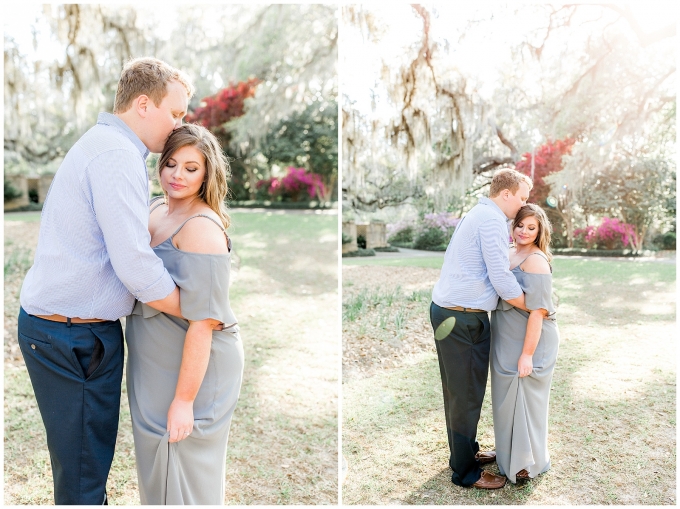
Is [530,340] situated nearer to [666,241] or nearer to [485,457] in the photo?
[485,457]

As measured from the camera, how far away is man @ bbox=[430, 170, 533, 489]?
2.63m

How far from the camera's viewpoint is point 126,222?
5.26 feet

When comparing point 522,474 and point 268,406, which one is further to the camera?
point 268,406

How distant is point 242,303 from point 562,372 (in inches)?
146

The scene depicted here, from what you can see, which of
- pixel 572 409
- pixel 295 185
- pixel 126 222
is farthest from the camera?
pixel 295 185

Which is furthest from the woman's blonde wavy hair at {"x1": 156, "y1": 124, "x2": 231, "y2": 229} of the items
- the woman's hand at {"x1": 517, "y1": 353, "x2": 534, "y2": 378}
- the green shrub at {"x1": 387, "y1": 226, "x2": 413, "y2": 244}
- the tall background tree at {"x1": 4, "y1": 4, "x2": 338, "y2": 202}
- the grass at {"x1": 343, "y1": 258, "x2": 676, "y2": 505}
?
the tall background tree at {"x1": 4, "y1": 4, "x2": 338, "y2": 202}

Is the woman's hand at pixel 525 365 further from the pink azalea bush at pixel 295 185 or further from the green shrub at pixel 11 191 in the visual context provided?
the green shrub at pixel 11 191

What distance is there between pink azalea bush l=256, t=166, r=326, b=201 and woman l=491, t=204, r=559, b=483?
38.5 ft

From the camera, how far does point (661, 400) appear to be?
4.07m

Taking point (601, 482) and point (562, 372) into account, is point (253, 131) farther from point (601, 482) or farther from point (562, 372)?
point (601, 482)

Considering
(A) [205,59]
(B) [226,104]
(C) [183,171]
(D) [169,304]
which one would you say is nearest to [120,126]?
(C) [183,171]

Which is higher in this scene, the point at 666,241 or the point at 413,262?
the point at 666,241

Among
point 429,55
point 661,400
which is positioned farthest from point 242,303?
point 661,400

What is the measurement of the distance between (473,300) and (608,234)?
4.99 m
